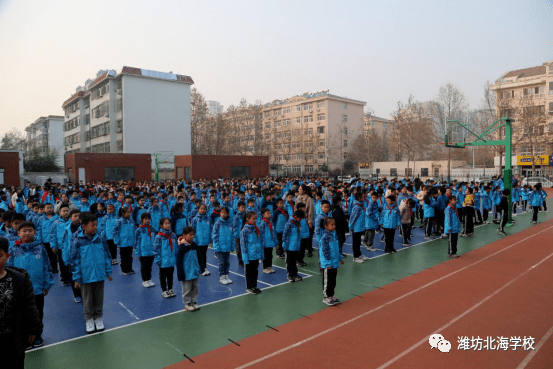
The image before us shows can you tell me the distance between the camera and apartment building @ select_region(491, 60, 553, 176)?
101 feet

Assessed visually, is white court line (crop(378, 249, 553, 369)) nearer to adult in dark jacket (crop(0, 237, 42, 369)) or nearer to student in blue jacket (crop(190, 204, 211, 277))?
adult in dark jacket (crop(0, 237, 42, 369))

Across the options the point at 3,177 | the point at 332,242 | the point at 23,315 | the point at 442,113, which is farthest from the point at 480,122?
the point at 3,177

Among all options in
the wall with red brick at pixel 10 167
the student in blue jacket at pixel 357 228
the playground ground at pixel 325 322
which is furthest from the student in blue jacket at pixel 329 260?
Result: the wall with red brick at pixel 10 167

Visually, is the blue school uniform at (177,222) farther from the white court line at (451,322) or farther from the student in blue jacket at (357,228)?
the white court line at (451,322)

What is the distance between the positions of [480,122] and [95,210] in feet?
116

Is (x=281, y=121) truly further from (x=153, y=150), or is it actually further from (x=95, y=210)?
(x=95, y=210)

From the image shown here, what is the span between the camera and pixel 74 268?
208 inches

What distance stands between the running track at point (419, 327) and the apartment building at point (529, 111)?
2839 cm

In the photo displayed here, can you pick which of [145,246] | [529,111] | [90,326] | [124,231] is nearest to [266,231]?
[145,246]

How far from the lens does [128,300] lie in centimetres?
673

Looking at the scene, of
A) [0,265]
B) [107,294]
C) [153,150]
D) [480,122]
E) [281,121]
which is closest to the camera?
[0,265]

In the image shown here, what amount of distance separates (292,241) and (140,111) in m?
42.0

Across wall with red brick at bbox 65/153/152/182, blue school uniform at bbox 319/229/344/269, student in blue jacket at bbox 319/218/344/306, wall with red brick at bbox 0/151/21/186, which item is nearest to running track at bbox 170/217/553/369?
student in blue jacket at bbox 319/218/344/306

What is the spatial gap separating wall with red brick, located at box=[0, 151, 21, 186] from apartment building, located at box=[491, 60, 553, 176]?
41.0 meters
